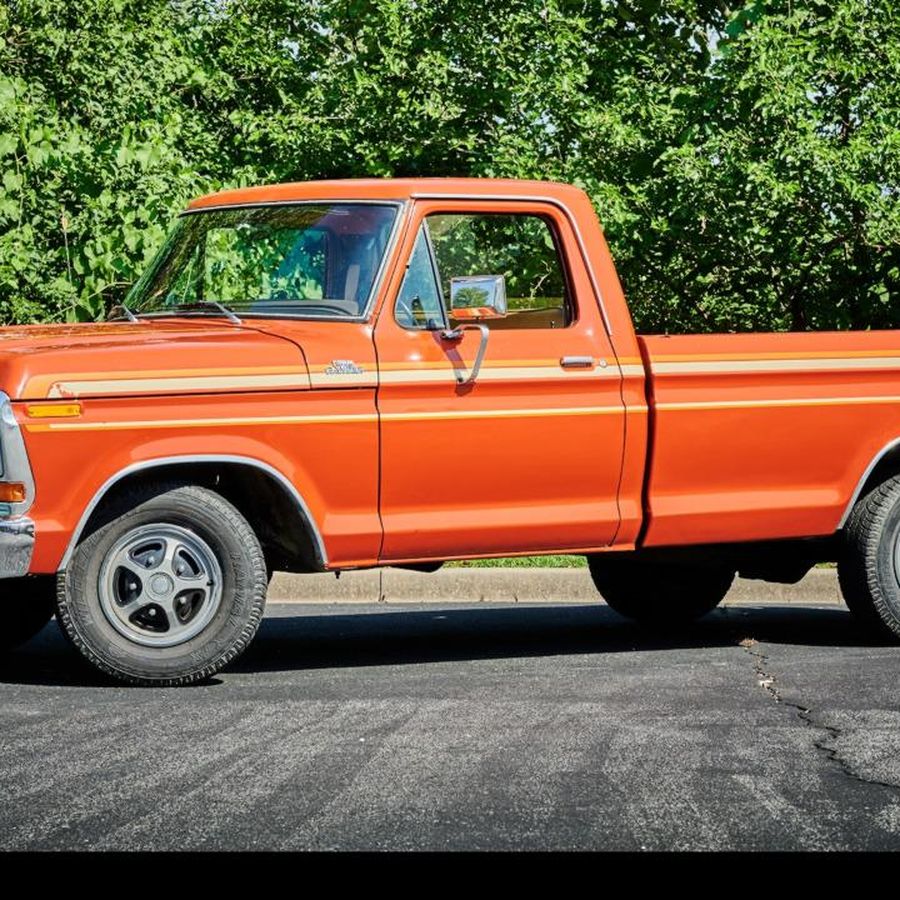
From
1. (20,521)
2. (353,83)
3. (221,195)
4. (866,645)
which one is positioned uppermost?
(353,83)

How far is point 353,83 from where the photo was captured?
51.9 feet

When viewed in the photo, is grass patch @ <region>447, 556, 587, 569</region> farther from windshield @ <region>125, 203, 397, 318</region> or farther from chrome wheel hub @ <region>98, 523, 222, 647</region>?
chrome wheel hub @ <region>98, 523, 222, 647</region>

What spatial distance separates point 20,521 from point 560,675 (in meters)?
2.37

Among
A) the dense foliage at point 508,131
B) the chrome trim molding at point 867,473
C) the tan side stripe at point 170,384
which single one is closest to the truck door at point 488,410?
the tan side stripe at point 170,384

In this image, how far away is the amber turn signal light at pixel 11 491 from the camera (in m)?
7.05

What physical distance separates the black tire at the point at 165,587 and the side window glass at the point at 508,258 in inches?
55.3

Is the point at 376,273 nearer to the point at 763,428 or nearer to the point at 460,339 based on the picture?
the point at 460,339

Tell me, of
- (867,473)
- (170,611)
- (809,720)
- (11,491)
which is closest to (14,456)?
(11,491)

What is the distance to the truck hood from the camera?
7.05 m

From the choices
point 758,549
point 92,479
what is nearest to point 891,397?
point 758,549

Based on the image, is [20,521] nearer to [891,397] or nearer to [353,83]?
[891,397]

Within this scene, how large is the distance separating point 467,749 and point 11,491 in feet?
6.95

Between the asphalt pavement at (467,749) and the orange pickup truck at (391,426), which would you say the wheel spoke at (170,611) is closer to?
the orange pickup truck at (391,426)

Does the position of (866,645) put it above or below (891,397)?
below
